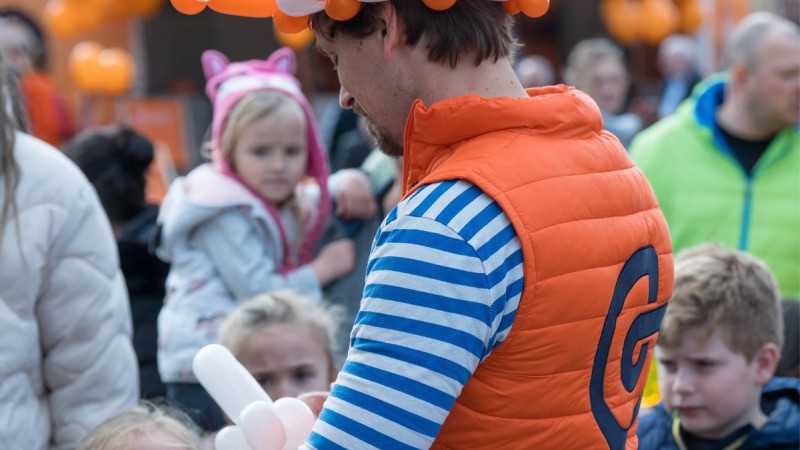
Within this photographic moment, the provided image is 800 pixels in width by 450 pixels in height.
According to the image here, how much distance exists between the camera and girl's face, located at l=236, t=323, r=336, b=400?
3.02m

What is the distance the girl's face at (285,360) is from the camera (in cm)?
302

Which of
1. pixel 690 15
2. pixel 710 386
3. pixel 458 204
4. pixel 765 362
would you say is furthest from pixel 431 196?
pixel 690 15

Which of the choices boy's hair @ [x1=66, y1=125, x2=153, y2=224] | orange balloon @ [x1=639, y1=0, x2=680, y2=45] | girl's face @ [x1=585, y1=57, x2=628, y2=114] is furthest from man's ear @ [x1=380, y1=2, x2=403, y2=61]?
orange balloon @ [x1=639, y1=0, x2=680, y2=45]

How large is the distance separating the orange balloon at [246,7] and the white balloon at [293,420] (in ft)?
2.07

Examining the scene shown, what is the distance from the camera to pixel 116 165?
4.42 meters

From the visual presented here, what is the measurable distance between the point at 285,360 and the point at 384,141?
1326mm

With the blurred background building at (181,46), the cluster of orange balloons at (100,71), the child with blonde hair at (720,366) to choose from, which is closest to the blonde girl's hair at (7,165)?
the child with blonde hair at (720,366)

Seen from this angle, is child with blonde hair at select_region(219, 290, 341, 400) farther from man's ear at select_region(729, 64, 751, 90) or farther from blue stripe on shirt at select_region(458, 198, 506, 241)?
man's ear at select_region(729, 64, 751, 90)

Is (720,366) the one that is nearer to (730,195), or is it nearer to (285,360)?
(285,360)

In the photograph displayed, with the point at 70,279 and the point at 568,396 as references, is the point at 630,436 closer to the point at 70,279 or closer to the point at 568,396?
the point at 568,396

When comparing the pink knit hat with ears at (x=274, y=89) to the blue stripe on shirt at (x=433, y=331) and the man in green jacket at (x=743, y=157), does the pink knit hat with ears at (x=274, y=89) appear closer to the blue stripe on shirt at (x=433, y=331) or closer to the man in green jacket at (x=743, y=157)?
the man in green jacket at (x=743, y=157)

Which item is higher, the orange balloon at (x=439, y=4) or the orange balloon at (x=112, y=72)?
the orange balloon at (x=439, y=4)

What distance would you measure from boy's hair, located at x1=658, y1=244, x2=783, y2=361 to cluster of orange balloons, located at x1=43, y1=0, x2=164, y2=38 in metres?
9.83

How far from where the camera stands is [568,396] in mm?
1684
